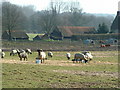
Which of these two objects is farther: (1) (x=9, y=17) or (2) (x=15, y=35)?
(2) (x=15, y=35)

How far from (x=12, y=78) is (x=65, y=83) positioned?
2.97 m

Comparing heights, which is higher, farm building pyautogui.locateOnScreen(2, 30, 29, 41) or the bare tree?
the bare tree

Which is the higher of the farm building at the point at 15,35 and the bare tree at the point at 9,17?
the bare tree at the point at 9,17

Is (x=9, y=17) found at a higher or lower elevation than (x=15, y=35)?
higher

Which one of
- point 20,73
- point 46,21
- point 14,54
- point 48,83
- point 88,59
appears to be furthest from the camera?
point 46,21

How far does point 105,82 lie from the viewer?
63.9 feet

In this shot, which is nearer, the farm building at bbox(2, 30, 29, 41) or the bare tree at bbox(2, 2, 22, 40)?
the bare tree at bbox(2, 2, 22, 40)

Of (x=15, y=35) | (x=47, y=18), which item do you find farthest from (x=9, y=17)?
(x=47, y=18)

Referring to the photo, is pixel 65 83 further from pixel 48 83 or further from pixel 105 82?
pixel 105 82

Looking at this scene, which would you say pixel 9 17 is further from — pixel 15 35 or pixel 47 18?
pixel 47 18

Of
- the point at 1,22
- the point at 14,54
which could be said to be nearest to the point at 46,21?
the point at 1,22

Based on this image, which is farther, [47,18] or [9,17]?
[47,18]

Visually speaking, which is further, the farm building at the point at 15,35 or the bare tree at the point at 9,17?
the farm building at the point at 15,35

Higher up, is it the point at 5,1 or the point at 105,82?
the point at 5,1
